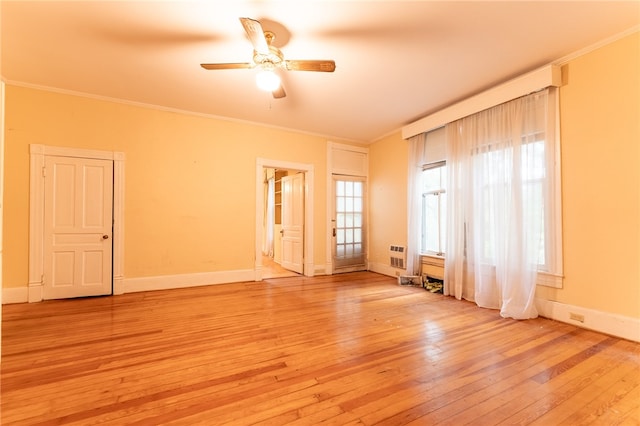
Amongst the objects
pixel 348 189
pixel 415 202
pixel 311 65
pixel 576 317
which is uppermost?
pixel 311 65

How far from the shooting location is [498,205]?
3578 mm

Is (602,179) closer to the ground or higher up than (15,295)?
higher up

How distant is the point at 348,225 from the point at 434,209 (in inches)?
76.3

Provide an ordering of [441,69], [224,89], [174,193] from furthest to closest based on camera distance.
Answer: [174,193], [224,89], [441,69]

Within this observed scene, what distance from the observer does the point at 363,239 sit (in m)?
6.39

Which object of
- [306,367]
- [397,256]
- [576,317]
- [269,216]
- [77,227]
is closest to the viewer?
[306,367]

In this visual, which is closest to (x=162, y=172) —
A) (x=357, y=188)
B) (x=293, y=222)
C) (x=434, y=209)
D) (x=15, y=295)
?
(x=15, y=295)

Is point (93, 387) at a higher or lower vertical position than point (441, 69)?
lower

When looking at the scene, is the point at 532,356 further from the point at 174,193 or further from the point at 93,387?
the point at 174,193

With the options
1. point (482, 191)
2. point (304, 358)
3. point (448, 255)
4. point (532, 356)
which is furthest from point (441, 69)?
point (304, 358)

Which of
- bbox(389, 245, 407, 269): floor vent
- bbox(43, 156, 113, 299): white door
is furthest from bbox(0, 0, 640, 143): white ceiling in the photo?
bbox(389, 245, 407, 269): floor vent

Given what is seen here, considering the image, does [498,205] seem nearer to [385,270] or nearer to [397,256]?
[397,256]

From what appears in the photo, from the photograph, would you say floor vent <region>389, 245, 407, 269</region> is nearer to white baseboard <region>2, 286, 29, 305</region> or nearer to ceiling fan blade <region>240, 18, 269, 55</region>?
ceiling fan blade <region>240, 18, 269, 55</region>

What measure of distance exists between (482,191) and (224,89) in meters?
3.88
